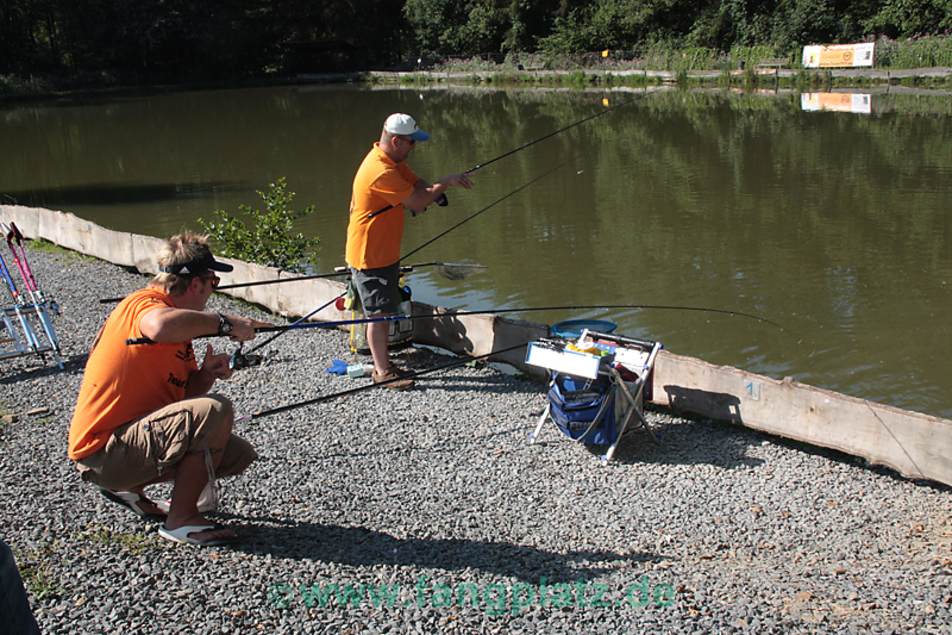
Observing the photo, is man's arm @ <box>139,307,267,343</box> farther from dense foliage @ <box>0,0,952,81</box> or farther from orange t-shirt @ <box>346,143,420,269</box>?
dense foliage @ <box>0,0,952,81</box>

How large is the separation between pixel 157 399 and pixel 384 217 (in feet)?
9.23

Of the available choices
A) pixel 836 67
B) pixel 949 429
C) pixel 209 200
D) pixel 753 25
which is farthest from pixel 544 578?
pixel 753 25

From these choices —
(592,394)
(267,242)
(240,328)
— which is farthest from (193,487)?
(267,242)

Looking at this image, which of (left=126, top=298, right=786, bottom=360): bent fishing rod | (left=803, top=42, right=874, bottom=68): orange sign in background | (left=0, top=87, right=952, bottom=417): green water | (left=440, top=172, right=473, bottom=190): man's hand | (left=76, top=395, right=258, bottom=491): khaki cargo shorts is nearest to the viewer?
(left=76, top=395, right=258, bottom=491): khaki cargo shorts

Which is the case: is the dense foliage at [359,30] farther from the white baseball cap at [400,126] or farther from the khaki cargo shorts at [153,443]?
the khaki cargo shorts at [153,443]

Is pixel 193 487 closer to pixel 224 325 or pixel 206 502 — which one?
pixel 206 502

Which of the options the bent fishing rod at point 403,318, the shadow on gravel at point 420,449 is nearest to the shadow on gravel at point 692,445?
the shadow on gravel at point 420,449

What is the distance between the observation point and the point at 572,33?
167 feet

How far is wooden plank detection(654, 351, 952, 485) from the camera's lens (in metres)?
5.36

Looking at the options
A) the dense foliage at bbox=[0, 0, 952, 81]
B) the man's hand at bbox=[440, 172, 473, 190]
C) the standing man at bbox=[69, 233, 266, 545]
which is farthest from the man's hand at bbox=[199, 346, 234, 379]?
the dense foliage at bbox=[0, 0, 952, 81]

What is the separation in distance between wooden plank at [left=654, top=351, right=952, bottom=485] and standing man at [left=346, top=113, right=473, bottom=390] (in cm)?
195

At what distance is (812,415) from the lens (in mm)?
5789

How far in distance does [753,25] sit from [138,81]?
34377 millimetres

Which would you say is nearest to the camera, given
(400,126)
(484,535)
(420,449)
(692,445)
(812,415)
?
(484,535)
